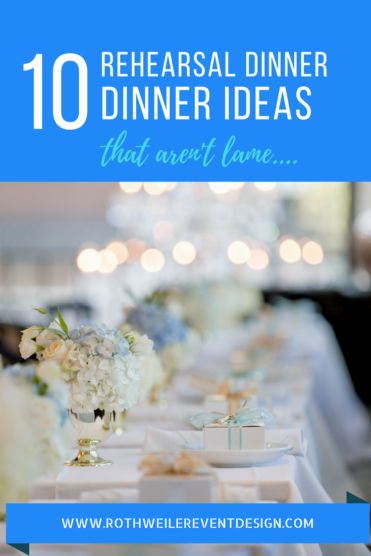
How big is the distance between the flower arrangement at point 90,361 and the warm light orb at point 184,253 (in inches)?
232

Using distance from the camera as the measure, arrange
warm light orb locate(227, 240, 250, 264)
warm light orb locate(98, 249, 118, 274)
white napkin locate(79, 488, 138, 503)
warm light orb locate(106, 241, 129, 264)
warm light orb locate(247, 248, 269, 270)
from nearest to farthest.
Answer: white napkin locate(79, 488, 138, 503) < warm light orb locate(98, 249, 118, 274) < warm light orb locate(106, 241, 129, 264) < warm light orb locate(227, 240, 250, 264) < warm light orb locate(247, 248, 269, 270)

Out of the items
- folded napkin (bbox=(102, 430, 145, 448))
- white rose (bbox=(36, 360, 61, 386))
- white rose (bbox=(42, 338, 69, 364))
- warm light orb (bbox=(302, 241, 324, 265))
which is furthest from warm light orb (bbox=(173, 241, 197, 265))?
white rose (bbox=(36, 360, 61, 386))

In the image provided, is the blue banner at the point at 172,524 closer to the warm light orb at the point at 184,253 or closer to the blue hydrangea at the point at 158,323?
the blue hydrangea at the point at 158,323

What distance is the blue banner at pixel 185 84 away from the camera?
6.21 feet

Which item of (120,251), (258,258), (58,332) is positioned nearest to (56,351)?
(58,332)

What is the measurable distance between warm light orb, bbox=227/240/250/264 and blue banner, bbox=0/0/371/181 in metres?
7.00

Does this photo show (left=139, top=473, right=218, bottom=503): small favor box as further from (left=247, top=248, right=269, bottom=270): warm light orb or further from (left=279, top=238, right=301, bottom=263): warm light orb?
(left=247, top=248, right=269, bottom=270): warm light orb

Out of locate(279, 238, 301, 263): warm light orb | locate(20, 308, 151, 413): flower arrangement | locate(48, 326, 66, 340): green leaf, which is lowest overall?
locate(20, 308, 151, 413): flower arrangement

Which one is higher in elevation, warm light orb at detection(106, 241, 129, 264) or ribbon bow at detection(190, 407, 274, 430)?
warm light orb at detection(106, 241, 129, 264)

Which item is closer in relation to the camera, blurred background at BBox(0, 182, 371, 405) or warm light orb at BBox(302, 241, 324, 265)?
blurred background at BBox(0, 182, 371, 405)

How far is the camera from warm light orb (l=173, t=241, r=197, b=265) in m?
8.02

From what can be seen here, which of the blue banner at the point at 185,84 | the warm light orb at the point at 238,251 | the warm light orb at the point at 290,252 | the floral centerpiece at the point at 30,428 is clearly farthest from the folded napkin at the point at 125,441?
the warm light orb at the point at 290,252

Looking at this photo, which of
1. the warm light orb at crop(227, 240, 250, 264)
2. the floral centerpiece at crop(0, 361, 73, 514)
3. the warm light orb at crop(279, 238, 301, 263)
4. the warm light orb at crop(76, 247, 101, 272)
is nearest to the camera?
the floral centerpiece at crop(0, 361, 73, 514)

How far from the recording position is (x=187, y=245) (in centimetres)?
811
